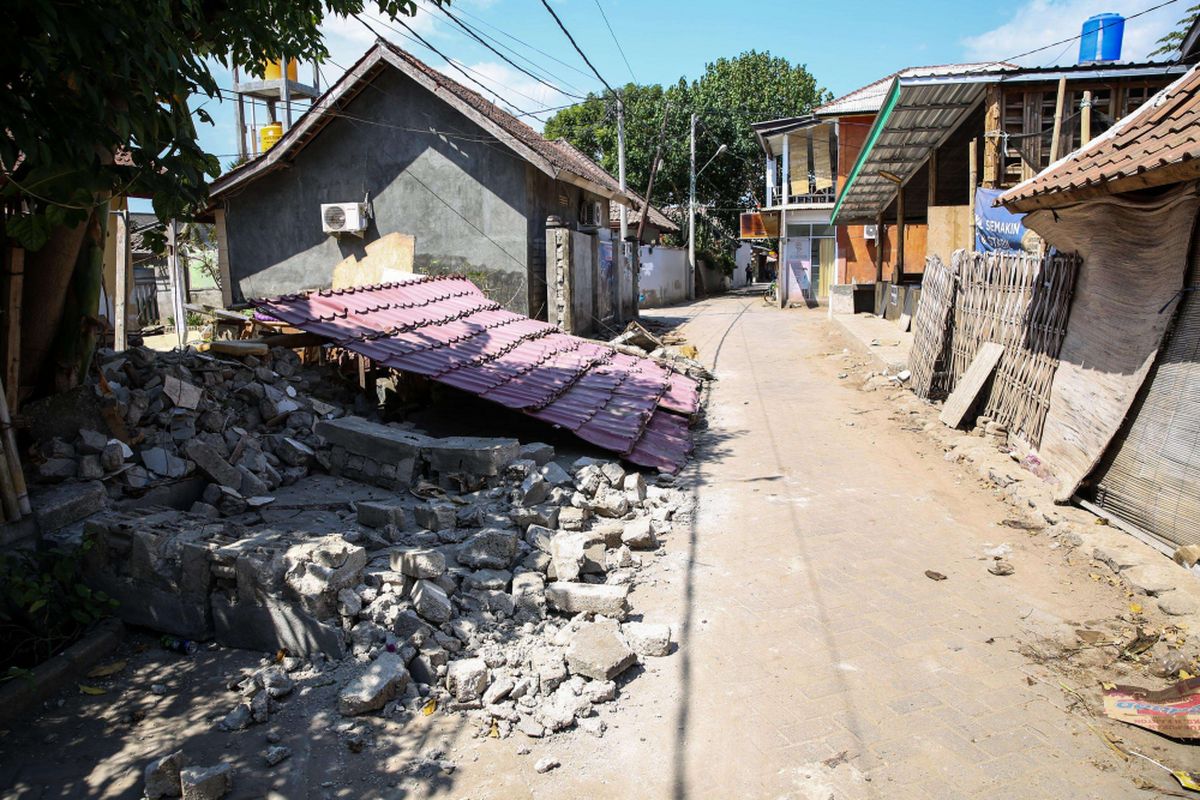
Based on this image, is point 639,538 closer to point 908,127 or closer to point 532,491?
point 532,491

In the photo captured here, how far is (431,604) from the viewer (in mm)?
4402

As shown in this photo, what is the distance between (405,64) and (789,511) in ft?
36.4

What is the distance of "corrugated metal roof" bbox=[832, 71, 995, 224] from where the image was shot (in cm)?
1276

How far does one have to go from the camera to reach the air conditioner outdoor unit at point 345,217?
1486 cm

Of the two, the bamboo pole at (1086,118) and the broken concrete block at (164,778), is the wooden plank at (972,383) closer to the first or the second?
the bamboo pole at (1086,118)

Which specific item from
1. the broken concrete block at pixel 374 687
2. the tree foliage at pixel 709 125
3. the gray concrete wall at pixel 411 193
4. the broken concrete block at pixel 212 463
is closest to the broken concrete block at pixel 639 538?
the broken concrete block at pixel 374 687

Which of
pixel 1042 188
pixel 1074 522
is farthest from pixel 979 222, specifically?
pixel 1074 522

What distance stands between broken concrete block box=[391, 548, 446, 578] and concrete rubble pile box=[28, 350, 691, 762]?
0.04 feet

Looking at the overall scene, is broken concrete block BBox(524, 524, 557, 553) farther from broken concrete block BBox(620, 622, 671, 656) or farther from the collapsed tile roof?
the collapsed tile roof

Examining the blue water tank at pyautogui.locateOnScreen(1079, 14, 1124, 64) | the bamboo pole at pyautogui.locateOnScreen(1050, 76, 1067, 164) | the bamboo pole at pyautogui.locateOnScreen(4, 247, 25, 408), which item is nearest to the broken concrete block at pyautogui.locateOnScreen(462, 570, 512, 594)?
the bamboo pole at pyautogui.locateOnScreen(4, 247, 25, 408)

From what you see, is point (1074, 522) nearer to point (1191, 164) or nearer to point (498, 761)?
point (1191, 164)

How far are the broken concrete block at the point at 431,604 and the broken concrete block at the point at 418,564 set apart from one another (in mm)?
139

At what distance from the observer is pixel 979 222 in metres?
12.8

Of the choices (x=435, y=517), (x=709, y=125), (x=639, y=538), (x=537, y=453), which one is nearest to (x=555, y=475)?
(x=537, y=453)
